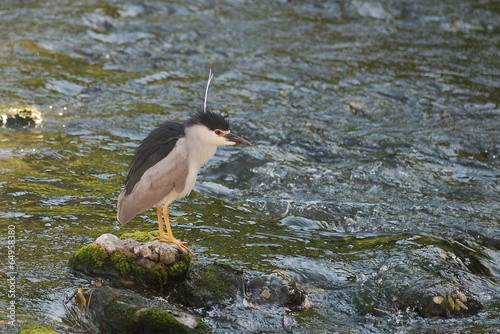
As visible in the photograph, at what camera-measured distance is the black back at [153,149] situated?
497cm

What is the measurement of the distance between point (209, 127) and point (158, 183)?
0.60 meters

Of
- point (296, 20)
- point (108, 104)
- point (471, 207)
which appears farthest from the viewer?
point (296, 20)

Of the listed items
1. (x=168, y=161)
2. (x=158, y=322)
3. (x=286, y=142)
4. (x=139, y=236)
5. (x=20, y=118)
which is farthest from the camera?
(x=286, y=142)

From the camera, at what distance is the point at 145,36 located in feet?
38.8

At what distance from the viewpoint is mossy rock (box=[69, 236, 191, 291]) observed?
460 centimetres

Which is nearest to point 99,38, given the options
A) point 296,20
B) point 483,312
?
point 296,20

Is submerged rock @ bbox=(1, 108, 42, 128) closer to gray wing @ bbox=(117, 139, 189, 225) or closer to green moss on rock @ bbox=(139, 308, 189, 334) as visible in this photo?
gray wing @ bbox=(117, 139, 189, 225)

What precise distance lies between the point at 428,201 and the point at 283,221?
1.75 meters

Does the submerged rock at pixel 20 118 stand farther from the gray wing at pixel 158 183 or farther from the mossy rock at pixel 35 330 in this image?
the mossy rock at pixel 35 330

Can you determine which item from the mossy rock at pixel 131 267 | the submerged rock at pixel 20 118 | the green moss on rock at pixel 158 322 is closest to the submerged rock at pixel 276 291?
the mossy rock at pixel 131 267

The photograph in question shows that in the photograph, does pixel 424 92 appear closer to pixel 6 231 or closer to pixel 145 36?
pixel 145 36

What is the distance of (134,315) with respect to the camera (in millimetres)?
4066

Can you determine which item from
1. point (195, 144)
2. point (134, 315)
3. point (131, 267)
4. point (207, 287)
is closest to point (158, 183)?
point (195, 144)

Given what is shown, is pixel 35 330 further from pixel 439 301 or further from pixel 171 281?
pixel 439 301
